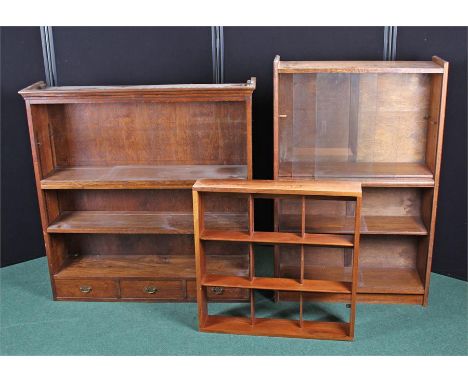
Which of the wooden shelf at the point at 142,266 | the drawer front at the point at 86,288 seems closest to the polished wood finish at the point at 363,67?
the wooden shelf at the point at 142,266

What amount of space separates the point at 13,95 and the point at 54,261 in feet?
4.32

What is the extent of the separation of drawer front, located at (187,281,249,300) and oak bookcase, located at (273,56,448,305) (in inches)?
10.7

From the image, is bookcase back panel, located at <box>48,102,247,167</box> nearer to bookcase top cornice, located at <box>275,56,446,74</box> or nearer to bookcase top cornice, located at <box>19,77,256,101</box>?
bookcase top cornice, located at <box>19,77,256,101</box>

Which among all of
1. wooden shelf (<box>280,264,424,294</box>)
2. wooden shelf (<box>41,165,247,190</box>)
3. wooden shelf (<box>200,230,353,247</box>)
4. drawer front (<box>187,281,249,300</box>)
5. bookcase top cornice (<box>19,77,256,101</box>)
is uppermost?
bookcase top cornice (<box>19,77,256,101</box>)

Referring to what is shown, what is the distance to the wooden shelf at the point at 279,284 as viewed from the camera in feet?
12.4

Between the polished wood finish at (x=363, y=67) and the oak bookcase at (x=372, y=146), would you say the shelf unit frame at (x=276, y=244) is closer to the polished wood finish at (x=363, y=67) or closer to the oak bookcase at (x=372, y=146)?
the oak bookcase at (x=372, y=146)

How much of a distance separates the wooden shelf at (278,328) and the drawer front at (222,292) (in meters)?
0.25

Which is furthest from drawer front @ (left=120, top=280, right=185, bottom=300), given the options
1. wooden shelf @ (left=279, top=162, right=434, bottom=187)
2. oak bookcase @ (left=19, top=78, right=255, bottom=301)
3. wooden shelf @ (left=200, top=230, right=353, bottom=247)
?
wooden shelf @ (left=279, top=162, right=434, bottom=187)

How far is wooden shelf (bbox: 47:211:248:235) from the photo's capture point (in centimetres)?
416

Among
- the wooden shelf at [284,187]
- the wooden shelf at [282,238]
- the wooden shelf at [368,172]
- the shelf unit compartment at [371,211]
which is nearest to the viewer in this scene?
the wooden shelf at [284,187]

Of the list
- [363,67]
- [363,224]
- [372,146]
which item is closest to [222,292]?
[363,224]

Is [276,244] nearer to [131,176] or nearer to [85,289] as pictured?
[131,176]

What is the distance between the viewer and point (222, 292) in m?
4.21

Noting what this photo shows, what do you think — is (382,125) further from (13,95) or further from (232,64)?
(13,95)
